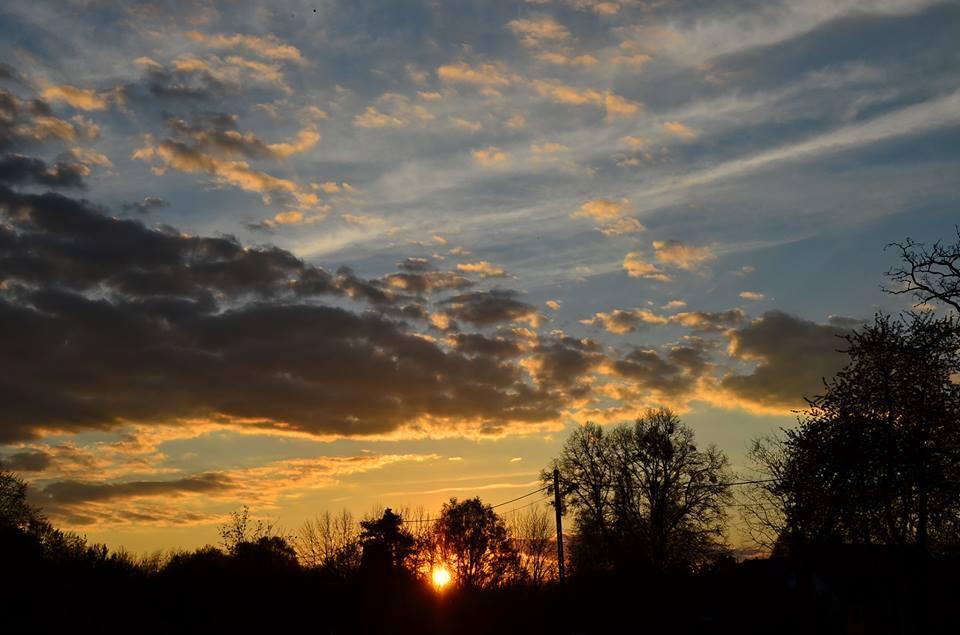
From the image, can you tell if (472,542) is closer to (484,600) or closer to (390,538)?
(390,538)

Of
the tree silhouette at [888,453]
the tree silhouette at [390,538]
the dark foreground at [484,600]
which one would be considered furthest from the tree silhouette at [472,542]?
the tree silhouette at [888,453]

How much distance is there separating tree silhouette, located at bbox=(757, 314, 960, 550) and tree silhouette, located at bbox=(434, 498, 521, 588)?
51782 millimetres

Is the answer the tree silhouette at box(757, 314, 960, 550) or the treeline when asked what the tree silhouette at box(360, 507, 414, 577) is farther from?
the tree silhouette at box(757, 314, 960, 550)

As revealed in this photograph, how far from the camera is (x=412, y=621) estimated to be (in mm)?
45094

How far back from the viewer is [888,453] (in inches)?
1101

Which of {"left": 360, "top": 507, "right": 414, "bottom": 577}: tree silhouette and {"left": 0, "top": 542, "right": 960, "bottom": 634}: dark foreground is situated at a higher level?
{"left": 360, "top": 507, "right": 414, "bottom": 577}: tree silhouette

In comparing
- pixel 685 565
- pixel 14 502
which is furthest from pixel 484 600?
pixel 14 502

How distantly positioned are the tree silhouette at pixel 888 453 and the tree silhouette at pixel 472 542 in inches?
2039

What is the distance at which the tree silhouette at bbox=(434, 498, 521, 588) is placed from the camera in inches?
3127

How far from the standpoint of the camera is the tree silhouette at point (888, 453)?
90.8 feet

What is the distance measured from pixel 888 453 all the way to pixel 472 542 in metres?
57.8

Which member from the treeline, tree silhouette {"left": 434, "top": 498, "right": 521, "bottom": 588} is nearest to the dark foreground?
the treeline

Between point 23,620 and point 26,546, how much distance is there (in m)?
10.3

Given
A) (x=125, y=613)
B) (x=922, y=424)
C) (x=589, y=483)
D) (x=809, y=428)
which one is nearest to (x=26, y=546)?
(x=125, y=613)
